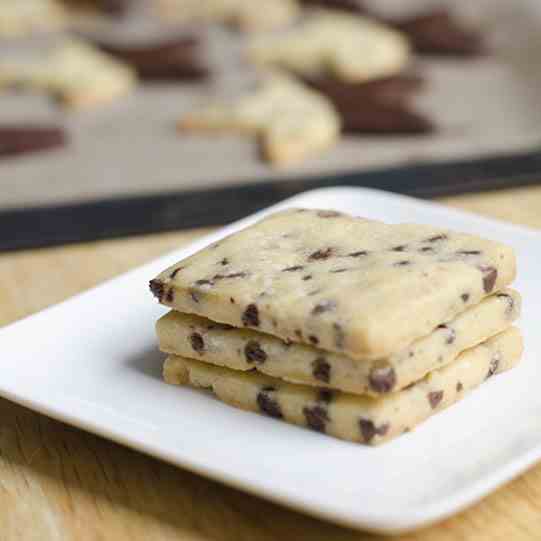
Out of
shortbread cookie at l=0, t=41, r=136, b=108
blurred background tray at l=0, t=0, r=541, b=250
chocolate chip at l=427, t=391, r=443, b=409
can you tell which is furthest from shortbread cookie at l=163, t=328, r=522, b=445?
shortbread cookie at l=0, t=41, r=136, b=108

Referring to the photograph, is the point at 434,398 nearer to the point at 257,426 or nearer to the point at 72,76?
the point at 257,426

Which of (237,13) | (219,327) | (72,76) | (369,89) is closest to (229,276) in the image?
(219,327)

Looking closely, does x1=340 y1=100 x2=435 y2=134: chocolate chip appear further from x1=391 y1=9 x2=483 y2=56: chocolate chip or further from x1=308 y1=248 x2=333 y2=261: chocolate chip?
x1=308 y1=248 x2=333 y2=261: chocolate chip

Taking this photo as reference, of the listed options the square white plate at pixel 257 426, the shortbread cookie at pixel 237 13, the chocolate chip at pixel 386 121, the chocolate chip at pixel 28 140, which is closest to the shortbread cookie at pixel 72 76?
the chocolate chip at pixel 28 140

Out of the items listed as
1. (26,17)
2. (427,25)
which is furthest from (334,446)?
(26,17)

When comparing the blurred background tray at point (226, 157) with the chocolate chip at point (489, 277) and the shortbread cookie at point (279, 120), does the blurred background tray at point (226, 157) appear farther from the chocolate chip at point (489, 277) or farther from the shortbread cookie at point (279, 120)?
the chocolate chip at point (489, 277)

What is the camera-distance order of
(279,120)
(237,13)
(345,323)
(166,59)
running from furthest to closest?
(237,13), (166,59), (279,120), (345,323)
